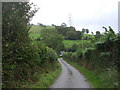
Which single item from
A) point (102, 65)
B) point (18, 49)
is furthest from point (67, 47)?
point (18, 49)

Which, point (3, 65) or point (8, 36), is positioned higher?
point (8, 36)

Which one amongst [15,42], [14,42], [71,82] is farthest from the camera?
[71,82]

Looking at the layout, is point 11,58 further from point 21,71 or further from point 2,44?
point 21,71

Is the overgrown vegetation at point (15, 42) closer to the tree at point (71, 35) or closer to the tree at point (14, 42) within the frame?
the tree at point (14, 42)

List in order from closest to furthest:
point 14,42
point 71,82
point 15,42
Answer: point 14,42 < point 15,42 < point 71,82

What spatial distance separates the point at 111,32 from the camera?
17656mm

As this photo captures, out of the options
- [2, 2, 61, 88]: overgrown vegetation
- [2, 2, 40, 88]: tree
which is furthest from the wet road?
[2, 2, 40, 88]: tree

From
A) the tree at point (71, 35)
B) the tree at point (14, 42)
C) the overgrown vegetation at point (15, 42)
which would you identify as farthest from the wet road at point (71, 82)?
the tree at point (71, 35)

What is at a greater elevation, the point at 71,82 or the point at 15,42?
the point at 15,42

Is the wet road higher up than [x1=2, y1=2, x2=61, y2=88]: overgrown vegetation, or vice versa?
[x1=2, y1=2, x2=61, y2=88]: overgrown vegetation

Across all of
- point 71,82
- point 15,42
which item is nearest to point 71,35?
point 71,82

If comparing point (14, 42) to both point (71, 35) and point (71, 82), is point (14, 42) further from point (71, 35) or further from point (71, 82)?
point (71, 35)

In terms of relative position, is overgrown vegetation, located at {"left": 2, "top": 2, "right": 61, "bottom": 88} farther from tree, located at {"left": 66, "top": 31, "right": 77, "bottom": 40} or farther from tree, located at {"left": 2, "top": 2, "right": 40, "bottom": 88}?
tree, located at {"left": 66, "top": 31, "right": 77, "bottom": 40}

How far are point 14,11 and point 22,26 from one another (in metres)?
0.99
